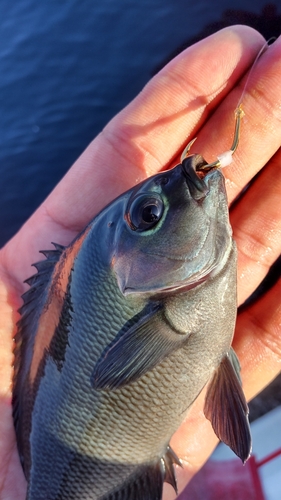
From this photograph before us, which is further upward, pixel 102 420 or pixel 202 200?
pixel 202 200

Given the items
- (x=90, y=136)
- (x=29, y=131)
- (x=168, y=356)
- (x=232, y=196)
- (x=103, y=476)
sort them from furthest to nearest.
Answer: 1. (x=29, y=131)
2. (x=90, y=136)
3. (x=232, y=196)
4. (x=103, y=476)
5. (x=168, y=356)

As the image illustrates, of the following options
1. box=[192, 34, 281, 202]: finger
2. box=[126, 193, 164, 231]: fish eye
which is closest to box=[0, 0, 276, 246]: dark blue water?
box=[192, 34, 281, 202]: finger

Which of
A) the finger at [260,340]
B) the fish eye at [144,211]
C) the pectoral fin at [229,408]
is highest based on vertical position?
the fish eye at [144,211]

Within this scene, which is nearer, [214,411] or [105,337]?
[105,337]

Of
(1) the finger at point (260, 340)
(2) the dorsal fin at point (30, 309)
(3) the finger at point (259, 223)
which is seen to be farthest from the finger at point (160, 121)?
(1) the finger at point (260, 340)

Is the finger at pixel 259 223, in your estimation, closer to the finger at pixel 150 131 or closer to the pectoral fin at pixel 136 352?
the finger at pixel 150 131

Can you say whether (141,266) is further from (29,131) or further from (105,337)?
(29,131)

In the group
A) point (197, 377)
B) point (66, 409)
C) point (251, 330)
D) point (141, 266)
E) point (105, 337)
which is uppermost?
point (141, 266)

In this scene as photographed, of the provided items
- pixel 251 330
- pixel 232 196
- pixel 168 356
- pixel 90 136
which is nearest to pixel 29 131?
pixel 90 136
